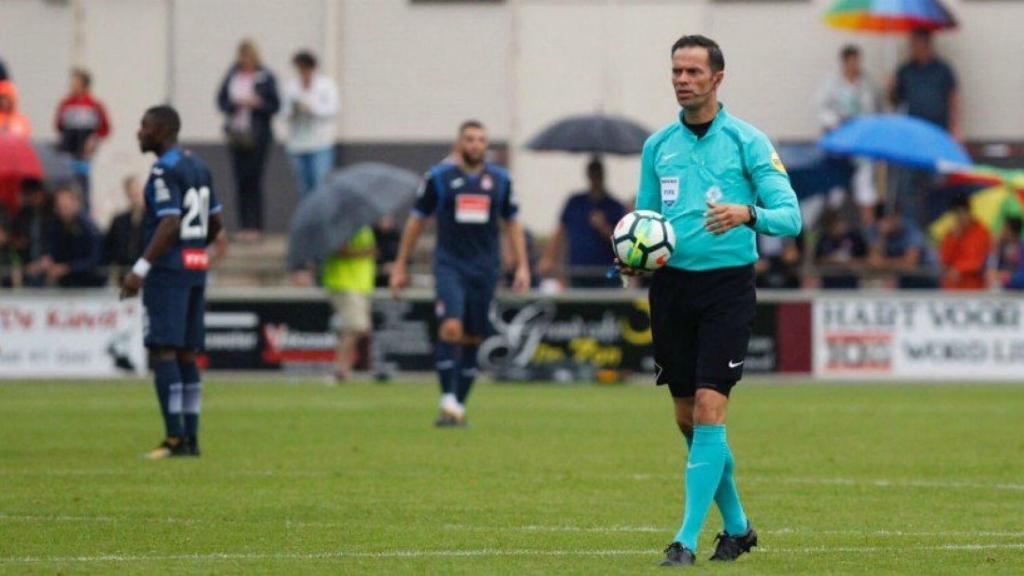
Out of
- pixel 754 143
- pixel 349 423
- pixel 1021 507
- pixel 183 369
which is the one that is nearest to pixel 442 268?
pixel 349 423

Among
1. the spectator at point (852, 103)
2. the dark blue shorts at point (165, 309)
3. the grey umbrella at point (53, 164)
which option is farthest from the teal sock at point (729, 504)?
the spectator at point (852, 103)

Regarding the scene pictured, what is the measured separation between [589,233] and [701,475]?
59.5 feet

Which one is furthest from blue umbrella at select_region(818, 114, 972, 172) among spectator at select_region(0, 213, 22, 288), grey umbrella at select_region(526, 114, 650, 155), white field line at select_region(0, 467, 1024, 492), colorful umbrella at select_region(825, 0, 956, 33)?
white field line at select_region(0, 467, 1024, 492)

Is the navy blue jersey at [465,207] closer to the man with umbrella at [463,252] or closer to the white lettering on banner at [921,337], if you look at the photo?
the man with umbrella at [463,252]

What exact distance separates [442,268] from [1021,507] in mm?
7593

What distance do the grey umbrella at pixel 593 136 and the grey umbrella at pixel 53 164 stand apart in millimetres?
5511

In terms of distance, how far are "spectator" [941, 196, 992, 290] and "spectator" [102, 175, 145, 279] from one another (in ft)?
31.5

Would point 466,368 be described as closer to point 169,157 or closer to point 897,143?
point 169,157

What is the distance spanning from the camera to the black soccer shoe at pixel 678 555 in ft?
33.6

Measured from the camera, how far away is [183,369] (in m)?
16.8

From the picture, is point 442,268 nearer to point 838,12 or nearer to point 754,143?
point 754,143

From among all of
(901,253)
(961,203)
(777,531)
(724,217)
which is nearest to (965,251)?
(961,203)

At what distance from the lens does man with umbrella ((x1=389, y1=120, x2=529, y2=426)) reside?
19812mm

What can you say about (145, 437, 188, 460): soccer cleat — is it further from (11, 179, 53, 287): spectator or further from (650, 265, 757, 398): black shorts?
(11, 179, 53, 287): spectator
